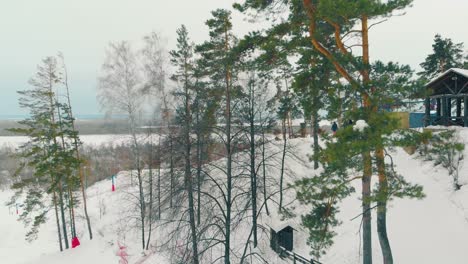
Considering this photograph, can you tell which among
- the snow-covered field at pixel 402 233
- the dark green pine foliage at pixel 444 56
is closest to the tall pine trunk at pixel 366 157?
the snow-covered field at pixel 402 233

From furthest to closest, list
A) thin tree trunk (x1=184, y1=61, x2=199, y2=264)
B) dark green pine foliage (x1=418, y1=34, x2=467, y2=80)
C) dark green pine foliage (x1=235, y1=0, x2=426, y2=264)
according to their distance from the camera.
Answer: dark green pine foliage (x1=418, y1=34, x2=467, y2=80), thin tree trunk (x1=184, y1=61, x2=199, y2=264), dark green pine foliage (x1=235, y1=0, x2=426, y2=264)

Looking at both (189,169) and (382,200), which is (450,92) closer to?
(382,200)

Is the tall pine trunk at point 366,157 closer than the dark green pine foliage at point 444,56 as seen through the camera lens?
Yes

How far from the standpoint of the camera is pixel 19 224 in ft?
105

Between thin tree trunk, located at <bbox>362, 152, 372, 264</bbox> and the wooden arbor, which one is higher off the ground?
the wooden arbor

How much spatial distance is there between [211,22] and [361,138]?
10365 millimetres

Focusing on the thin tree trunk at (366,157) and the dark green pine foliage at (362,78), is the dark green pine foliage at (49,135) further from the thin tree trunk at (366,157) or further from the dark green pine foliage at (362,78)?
the thin tree trunk at (366,157)

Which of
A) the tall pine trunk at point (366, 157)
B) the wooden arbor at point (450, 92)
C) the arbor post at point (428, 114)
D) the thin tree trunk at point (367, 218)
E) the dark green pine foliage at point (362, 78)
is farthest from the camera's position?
the arbor post at point (428, 114)

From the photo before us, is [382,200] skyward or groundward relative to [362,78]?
groundward

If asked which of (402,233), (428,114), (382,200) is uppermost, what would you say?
(428,114)

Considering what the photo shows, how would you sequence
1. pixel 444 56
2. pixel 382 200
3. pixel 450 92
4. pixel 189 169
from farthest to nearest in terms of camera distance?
1. pixel 444 56
2. pixel 450 92
3. pixel 189 169
4. pixel 382 200

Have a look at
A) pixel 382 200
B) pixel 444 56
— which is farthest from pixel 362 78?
pixel 444 56

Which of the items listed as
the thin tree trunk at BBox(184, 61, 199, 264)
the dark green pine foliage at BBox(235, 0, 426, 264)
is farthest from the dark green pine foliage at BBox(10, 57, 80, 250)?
the dark green pine foliage at BBox(235, 0, 426, 264)

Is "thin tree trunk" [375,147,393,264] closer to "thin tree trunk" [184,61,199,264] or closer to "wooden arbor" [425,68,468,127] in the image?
"thin tree trunk" [184,61,199,264]
